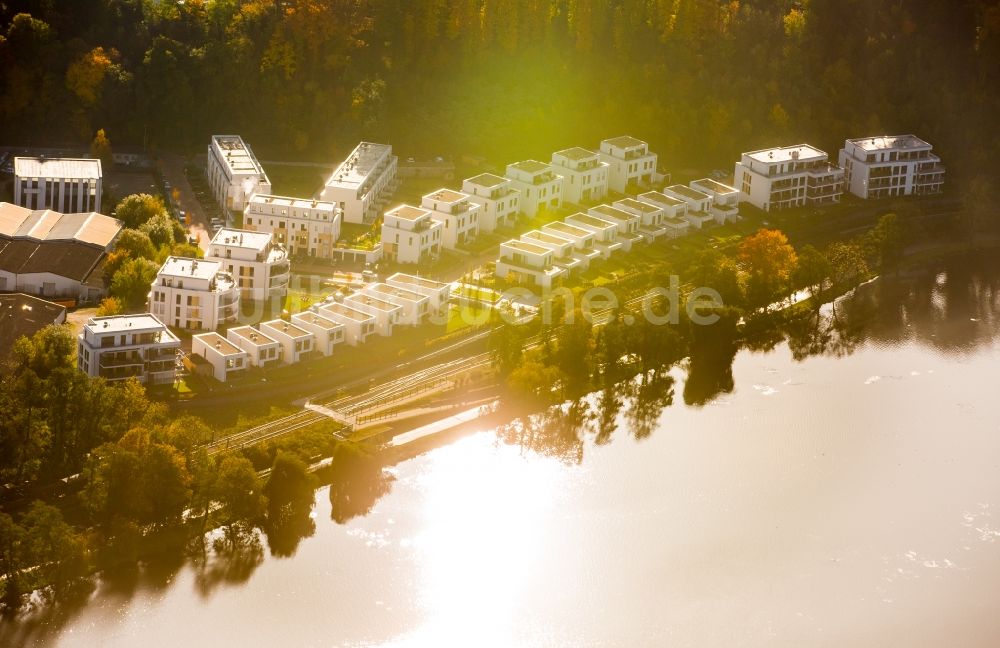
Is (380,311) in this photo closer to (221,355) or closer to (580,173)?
(221,355)

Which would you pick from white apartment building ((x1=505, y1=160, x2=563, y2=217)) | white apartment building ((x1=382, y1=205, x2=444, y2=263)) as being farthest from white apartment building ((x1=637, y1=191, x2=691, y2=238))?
white apartment building ((x1=382, y1=205, x2=444, y2=263))

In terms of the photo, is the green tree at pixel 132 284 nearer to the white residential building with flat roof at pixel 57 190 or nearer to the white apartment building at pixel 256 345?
the white apartment building at pixel 256 345

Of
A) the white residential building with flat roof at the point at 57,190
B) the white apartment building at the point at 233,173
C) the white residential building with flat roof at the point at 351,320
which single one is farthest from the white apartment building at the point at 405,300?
the white residential building with flat roof at the point at 57,190

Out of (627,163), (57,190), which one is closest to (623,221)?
(627,163)

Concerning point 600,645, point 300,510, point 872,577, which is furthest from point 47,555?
point 872,577

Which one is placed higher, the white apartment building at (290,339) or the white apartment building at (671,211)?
the white apartment building at (671,211)

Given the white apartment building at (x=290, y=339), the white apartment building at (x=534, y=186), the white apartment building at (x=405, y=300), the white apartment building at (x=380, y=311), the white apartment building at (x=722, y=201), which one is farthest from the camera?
the white apartment building at (x=722, y=201)

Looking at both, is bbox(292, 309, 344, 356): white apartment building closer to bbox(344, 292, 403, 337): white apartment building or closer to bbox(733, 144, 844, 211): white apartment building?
bbox(344, 292, 403, 337): white apartment building
